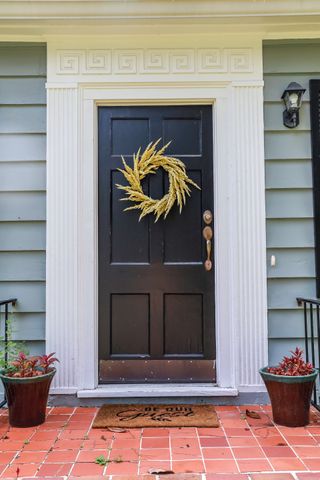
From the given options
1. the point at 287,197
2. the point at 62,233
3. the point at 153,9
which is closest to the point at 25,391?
the point at 62,233

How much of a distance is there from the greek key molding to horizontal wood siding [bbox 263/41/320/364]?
24cm

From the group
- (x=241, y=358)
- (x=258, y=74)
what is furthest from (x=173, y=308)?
(x=258, y=74)

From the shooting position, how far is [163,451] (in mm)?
2021

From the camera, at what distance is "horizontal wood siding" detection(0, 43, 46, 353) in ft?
8.96

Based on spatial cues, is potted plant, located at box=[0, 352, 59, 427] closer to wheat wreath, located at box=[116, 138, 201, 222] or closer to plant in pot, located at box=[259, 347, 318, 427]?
wheat wreath, located at box=[116, 138, 201, 222]

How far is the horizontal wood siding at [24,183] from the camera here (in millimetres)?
2732

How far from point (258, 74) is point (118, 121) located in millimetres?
997

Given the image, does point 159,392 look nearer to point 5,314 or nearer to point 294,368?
point 294,368

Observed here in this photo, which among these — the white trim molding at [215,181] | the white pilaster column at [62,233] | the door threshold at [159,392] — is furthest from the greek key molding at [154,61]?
the door threshold at [159,392]

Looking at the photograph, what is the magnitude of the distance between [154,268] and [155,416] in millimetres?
926

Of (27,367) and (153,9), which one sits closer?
(27,367)

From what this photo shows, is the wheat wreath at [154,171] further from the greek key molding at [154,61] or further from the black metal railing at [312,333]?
the black metal railing at [312,333]

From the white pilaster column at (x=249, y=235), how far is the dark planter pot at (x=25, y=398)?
125 centimetres

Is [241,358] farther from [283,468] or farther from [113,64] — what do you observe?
[113,64]
